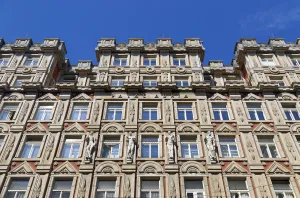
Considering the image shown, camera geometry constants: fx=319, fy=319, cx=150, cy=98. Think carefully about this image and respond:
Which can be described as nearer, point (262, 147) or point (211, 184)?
point (211, 184)

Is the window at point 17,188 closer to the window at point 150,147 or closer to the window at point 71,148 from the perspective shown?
the window at point 71,148

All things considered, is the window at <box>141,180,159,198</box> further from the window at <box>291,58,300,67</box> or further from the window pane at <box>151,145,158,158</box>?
the window at <box>291,58,300,67</box>

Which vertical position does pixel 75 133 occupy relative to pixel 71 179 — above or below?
above

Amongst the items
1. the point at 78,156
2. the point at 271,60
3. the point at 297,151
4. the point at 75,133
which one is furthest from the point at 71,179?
the point at 271,60

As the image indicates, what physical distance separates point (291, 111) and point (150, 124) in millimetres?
→ 13477

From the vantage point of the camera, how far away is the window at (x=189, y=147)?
2580 centimetres

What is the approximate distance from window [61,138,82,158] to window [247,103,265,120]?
619 inches

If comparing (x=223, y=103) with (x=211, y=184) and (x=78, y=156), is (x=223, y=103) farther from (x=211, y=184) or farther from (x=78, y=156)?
(x=78, y=156)

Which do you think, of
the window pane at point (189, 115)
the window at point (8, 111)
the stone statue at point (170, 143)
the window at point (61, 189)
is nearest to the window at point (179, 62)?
the window pane at point (189, 115)

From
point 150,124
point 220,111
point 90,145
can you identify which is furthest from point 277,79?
point 90,145

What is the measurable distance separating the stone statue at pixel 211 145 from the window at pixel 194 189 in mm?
2206

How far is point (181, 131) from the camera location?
2739 cm

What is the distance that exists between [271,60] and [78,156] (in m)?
24.1

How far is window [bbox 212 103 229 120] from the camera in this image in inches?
1151
